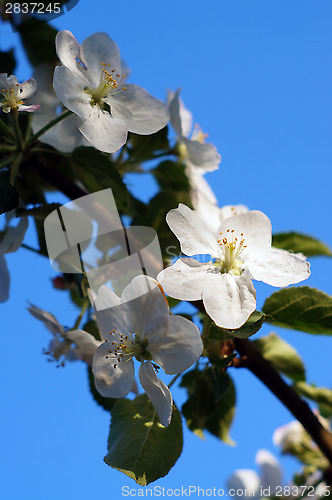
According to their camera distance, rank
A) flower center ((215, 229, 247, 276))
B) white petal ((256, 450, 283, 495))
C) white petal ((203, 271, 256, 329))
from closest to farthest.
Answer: white petal ((203, 271, 256, 329)), flower center ((215, 229, 247, 276)), white petal ((256, 450, 283, 495))

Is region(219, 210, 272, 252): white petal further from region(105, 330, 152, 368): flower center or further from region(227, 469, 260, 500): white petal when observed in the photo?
region(227, 469, 260, 500): white petal

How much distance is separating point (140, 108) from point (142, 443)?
2.06ft

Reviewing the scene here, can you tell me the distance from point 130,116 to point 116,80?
0.29 ft

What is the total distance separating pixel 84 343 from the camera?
113cm

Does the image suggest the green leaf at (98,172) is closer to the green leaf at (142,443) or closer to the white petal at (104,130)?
the white petal at (104,130)

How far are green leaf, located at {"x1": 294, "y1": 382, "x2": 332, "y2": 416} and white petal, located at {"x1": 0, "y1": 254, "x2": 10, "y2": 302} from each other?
80cm

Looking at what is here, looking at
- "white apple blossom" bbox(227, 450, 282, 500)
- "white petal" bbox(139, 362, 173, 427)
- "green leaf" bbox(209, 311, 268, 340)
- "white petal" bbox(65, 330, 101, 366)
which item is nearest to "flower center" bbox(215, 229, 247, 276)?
"green leaf" bbox(209, 311, 268, 340)

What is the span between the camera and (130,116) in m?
1.06

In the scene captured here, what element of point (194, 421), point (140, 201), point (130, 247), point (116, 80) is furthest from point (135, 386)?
point (116, 80)

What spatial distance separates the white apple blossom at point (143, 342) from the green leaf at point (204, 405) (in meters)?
0.22

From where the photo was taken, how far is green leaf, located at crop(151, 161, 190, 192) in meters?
1.46

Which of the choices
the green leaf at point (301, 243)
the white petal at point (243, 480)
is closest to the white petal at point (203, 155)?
the green leaf at point (301, 243)

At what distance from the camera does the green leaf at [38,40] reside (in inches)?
50.7

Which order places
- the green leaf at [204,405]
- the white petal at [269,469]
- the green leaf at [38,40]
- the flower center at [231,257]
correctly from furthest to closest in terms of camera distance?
the white petal at [269,469] < the green leaf at [38,40] < the green leaf at [204,405] < the flower center at [231,257]
